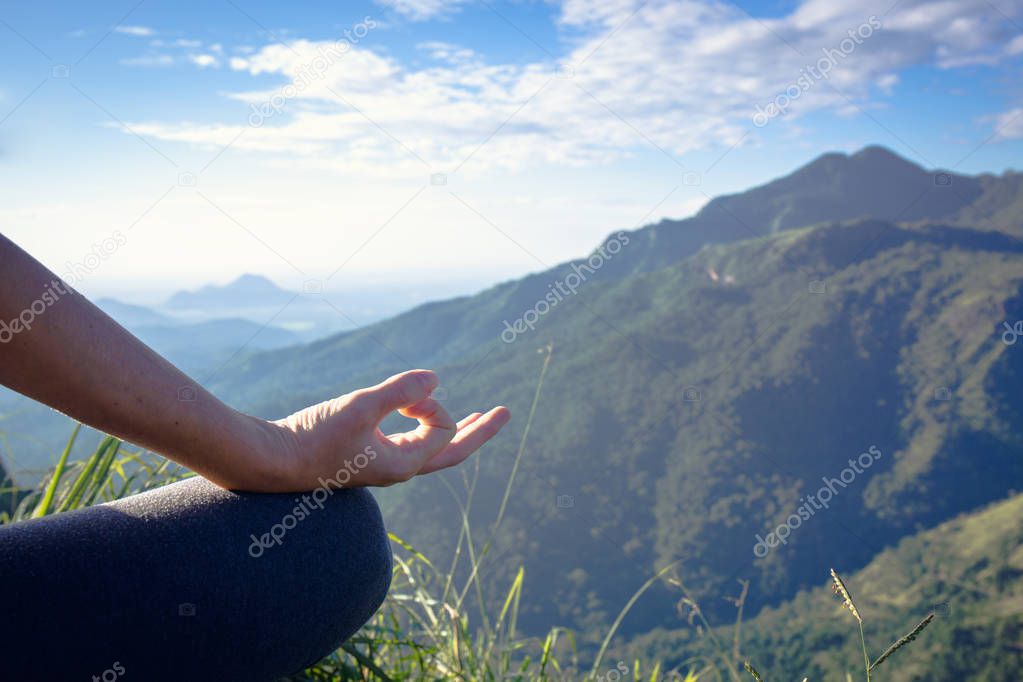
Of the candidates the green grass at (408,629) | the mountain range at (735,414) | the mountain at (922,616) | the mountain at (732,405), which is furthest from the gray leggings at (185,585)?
the mountain at (732,405)

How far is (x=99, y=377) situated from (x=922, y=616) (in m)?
47.4

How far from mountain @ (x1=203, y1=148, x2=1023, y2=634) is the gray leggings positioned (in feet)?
171

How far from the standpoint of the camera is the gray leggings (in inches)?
31.7

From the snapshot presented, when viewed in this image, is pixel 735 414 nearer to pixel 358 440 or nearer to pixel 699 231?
pixel 699 231

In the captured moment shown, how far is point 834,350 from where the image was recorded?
307 ft

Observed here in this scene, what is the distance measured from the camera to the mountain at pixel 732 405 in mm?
68188

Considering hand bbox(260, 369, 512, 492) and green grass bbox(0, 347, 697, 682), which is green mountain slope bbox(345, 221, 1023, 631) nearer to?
green grass bbox(0, 347, 697, 682)

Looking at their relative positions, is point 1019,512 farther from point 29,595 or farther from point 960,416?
point 29,595

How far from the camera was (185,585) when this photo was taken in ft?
2.88

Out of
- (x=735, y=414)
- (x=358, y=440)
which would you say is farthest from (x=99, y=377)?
(x=735, y=414)

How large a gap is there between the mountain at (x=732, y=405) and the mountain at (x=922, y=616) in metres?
4.96

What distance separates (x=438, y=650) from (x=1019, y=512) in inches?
3012

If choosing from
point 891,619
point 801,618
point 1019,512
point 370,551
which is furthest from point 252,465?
point 1019,512

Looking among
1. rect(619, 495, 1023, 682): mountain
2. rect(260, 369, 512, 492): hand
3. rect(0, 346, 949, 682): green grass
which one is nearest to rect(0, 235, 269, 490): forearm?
rect(260, 369, 512, 492): hand
